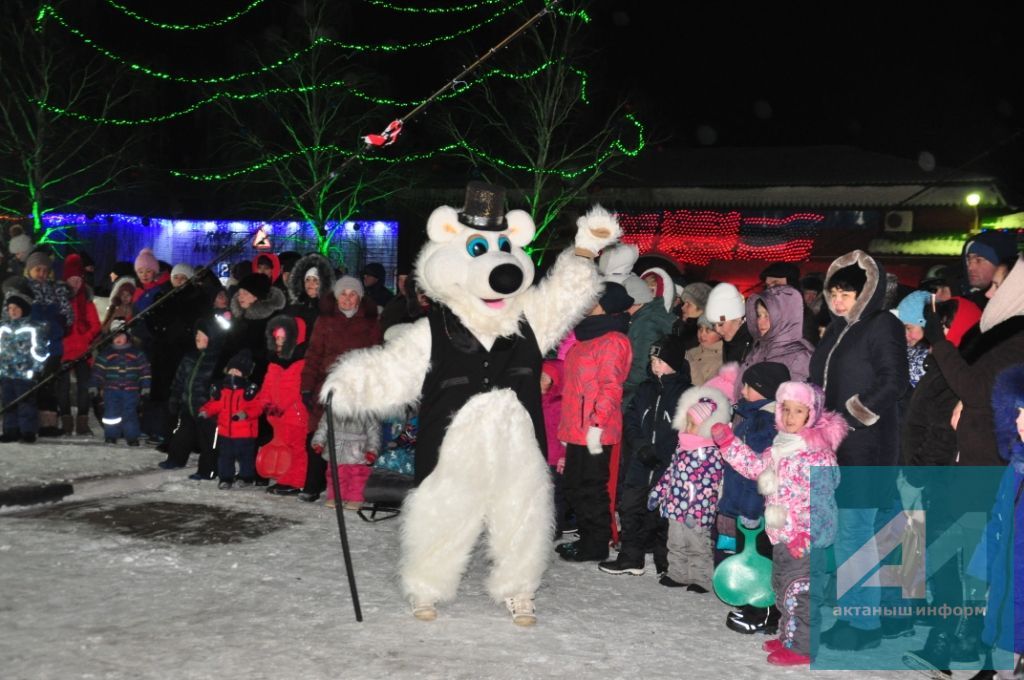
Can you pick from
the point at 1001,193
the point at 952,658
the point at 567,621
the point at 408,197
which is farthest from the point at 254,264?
the point at 1001,193

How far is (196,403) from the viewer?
355 inches

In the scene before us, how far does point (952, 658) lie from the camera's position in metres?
4.79

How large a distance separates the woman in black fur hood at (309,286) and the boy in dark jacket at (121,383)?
206cm

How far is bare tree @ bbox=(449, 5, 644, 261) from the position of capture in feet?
82.5

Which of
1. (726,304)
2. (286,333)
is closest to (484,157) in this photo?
(286,333)

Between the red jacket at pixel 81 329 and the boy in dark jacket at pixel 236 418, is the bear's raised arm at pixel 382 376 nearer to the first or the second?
the boy in dark jacket at pixel 236 418

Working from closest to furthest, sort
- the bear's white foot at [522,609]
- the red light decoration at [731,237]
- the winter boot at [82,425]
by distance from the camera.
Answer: the bear's white foot at [522,609] < the winter boot at [82,425] < the red light decoration at [731,237]

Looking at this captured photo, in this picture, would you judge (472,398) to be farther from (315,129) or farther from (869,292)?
(315,129)

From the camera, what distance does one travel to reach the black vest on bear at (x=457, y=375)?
5449 millimetres

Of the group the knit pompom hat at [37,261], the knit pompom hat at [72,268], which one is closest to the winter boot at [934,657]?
the knit pompom hat at [37,261]

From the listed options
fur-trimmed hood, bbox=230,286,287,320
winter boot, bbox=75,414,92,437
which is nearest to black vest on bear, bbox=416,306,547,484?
fur-trimmed hood, bbox=230,286,287,320

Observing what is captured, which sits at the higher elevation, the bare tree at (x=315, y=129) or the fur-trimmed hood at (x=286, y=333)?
the bare tree at (x=315, y=129)

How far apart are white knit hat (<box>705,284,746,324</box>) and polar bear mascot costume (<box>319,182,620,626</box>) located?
162 cm

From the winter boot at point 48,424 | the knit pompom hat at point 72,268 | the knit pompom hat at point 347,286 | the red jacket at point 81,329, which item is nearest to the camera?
the knit pompom hat at point 347,286
